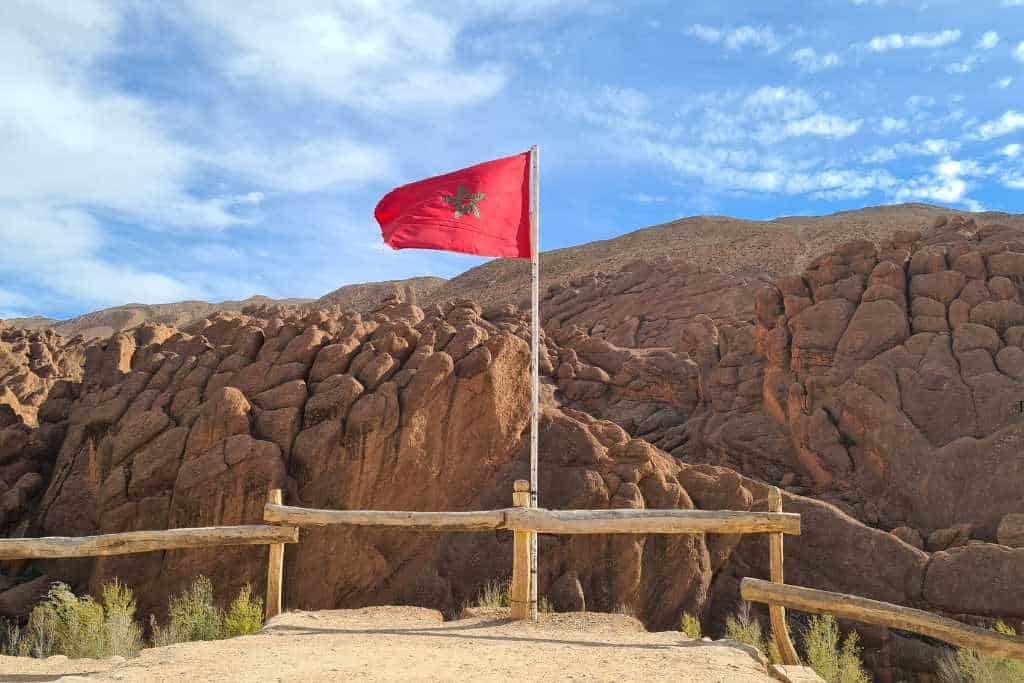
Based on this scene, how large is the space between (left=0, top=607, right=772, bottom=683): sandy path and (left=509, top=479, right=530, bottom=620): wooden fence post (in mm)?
222

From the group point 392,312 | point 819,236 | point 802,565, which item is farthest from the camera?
point 819,236

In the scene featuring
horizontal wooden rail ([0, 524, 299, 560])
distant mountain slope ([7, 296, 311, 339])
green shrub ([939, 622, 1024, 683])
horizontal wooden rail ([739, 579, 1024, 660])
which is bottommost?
green shrub ([939, 622, 1024, 683])

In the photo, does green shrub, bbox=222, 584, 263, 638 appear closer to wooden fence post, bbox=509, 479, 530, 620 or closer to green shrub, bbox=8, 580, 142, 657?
green shrub, bbox=8, 580, 142, 657

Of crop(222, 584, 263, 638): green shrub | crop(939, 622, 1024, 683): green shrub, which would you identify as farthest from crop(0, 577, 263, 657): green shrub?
crop(939, 622, 1024, 683): green shrub

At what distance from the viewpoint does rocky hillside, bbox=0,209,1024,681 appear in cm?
1235

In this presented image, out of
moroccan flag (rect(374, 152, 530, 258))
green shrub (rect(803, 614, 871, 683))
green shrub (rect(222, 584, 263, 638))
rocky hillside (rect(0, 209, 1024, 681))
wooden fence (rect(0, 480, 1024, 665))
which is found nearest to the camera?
wooden fence (rect(0, 480, 1024, 665))

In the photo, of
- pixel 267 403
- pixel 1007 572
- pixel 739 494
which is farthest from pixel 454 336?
pixel 1007 572

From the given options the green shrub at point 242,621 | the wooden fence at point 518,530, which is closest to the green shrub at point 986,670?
the wooden fence at point 518,530

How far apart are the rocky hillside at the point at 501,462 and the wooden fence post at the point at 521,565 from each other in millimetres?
3621

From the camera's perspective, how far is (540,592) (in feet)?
39.7

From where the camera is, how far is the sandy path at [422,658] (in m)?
6.06

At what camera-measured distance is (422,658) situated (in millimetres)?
6598

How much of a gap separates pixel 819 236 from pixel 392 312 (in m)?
55.0

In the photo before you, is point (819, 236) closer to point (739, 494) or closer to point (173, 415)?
point (739, 494)
